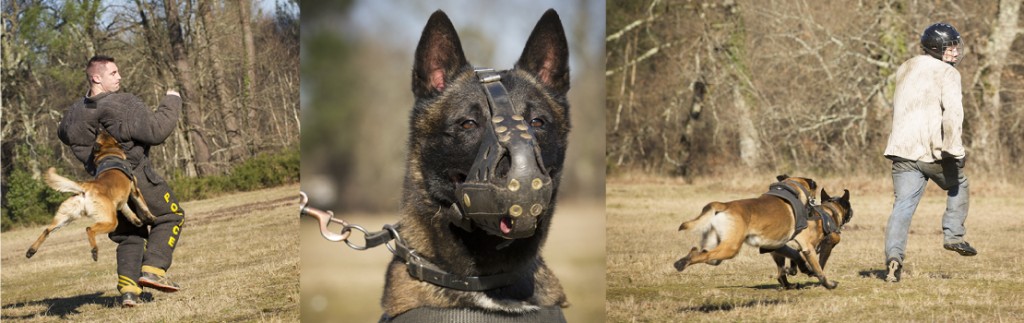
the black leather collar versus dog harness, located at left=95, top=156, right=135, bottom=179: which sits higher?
dog harness, located at left=95, top=156, right=135, bottom=179

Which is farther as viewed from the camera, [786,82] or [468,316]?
[786,82]

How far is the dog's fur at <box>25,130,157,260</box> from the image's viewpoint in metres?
2.73

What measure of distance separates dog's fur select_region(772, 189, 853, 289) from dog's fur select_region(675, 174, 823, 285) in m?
0.23

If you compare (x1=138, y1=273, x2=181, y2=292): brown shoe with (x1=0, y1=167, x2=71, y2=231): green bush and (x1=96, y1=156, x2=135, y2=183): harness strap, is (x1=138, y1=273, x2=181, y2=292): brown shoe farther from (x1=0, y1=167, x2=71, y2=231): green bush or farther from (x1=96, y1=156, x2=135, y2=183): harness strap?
(x1=0, y1=167, x2=71, y2=231): green bush

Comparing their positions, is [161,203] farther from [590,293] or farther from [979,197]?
[979,197]

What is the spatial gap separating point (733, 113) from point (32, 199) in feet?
20.5

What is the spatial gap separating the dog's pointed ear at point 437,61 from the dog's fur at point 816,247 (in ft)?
6.69

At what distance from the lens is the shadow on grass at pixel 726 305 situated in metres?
3.78

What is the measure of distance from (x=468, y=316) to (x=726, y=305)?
188 cm

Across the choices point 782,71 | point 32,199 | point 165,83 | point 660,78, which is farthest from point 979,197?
point 32,199

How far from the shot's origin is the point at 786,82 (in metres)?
8.91

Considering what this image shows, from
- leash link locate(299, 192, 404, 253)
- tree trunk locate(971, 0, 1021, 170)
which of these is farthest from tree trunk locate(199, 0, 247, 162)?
tree trunk locate(971, 0, 1021, 170)

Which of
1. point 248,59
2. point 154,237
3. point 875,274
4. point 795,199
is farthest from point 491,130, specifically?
point 875,274

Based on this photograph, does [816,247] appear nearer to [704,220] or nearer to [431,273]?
[704,220]
